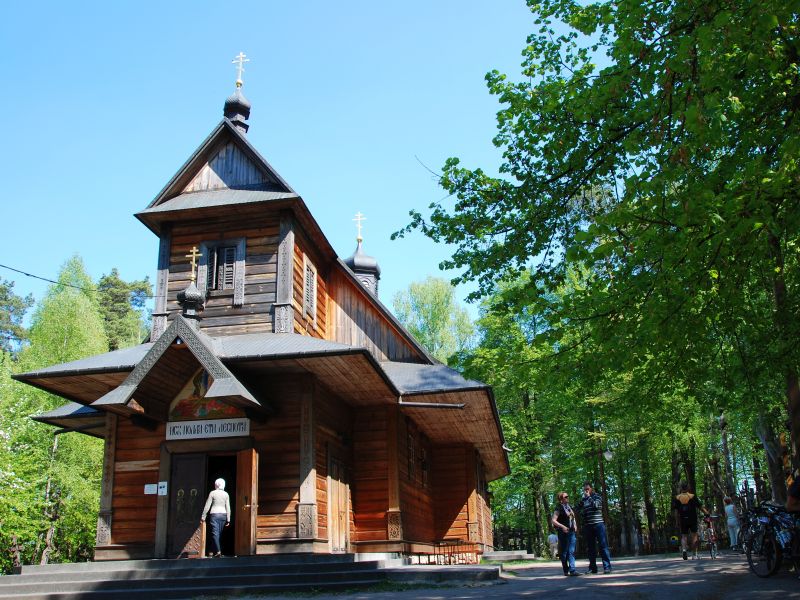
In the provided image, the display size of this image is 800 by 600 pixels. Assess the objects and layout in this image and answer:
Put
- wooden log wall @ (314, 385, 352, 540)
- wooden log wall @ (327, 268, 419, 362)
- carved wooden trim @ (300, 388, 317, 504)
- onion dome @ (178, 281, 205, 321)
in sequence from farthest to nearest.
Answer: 1. wooden log wall @ (327, 268, 419, 362)
2. wooden log wall @ (314, 385, 352, 540)
3. onion dome @ (178, 281, 205, 321)
4. carved wooden trim @ (300, 388, 317, 504)

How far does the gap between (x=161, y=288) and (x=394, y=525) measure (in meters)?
7.29

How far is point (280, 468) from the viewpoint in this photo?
1409cm

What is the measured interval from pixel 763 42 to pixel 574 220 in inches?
161

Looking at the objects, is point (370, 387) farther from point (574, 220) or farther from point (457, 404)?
point (574, 220)

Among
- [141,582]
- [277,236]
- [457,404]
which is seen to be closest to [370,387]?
[457,404]

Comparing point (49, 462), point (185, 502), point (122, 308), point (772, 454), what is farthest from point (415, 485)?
point (122, 308)

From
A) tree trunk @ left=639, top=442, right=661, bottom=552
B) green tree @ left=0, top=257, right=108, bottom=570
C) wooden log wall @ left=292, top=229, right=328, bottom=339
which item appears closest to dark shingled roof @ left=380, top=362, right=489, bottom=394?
wooden log wall @ left=292, top=229, right=328, bottom=339

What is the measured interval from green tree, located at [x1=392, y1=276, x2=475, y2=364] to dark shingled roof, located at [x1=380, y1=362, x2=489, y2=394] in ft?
76.4

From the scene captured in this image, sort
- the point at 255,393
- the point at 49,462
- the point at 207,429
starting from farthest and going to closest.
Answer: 1. the point at 49,462
2. the point at 207,429
3. the point at 255,393

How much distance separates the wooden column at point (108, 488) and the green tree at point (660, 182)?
298 inches

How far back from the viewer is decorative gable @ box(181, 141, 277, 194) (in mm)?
17000

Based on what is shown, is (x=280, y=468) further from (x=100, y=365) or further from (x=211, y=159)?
(x=211, y=159)

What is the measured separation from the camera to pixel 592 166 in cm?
1005

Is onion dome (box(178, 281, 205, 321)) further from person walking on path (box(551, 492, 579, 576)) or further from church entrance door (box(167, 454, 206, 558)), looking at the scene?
person walking on path (box(551, 492, 579, 576))
